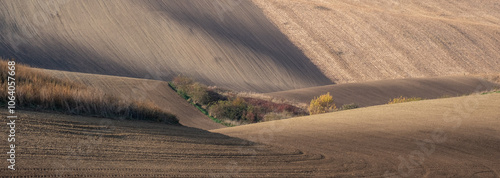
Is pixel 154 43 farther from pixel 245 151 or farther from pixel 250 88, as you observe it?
pixel 245 151

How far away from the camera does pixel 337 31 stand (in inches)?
2168

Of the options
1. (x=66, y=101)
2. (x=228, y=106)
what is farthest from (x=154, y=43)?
(x=66, y=101)

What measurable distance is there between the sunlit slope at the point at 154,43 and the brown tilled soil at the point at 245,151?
29.5m

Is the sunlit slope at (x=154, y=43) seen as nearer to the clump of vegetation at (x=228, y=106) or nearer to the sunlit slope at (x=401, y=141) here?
the clump of vegetation at (x=228, y=106)

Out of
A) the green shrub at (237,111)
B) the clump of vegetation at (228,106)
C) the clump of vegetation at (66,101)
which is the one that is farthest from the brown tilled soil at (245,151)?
the clump of vegetation at (228,106)

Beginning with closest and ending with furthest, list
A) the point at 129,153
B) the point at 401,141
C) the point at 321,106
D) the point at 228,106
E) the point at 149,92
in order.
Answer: the point at 129,153 < the point at 401,141 < the point at 228,106 < the point at 321,106 < the point at 149,92

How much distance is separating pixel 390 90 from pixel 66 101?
3265cm

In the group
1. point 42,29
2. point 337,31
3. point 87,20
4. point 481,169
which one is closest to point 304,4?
point 337,31

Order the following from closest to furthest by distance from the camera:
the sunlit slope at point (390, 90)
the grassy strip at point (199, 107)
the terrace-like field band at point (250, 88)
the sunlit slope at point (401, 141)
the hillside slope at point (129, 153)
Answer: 1. the hillside slope at point (129, 153)
2. the terrace-like field band at point (250, 88)
3. the sunlit slope at point (401, 141)
4. the grassy strip at point (199, 107)
5. the sunlit slope at point (390, 90)

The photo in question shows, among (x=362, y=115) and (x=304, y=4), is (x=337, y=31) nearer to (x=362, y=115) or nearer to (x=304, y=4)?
(x=304, y=4)

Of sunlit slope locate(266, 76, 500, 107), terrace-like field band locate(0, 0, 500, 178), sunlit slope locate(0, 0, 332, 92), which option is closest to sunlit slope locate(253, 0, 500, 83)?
terrace-like field band locate(0, 0, 500, 178)

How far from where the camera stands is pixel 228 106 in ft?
86.4

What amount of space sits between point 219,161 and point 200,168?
1.83 feet

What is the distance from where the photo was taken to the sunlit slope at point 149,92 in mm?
25373
